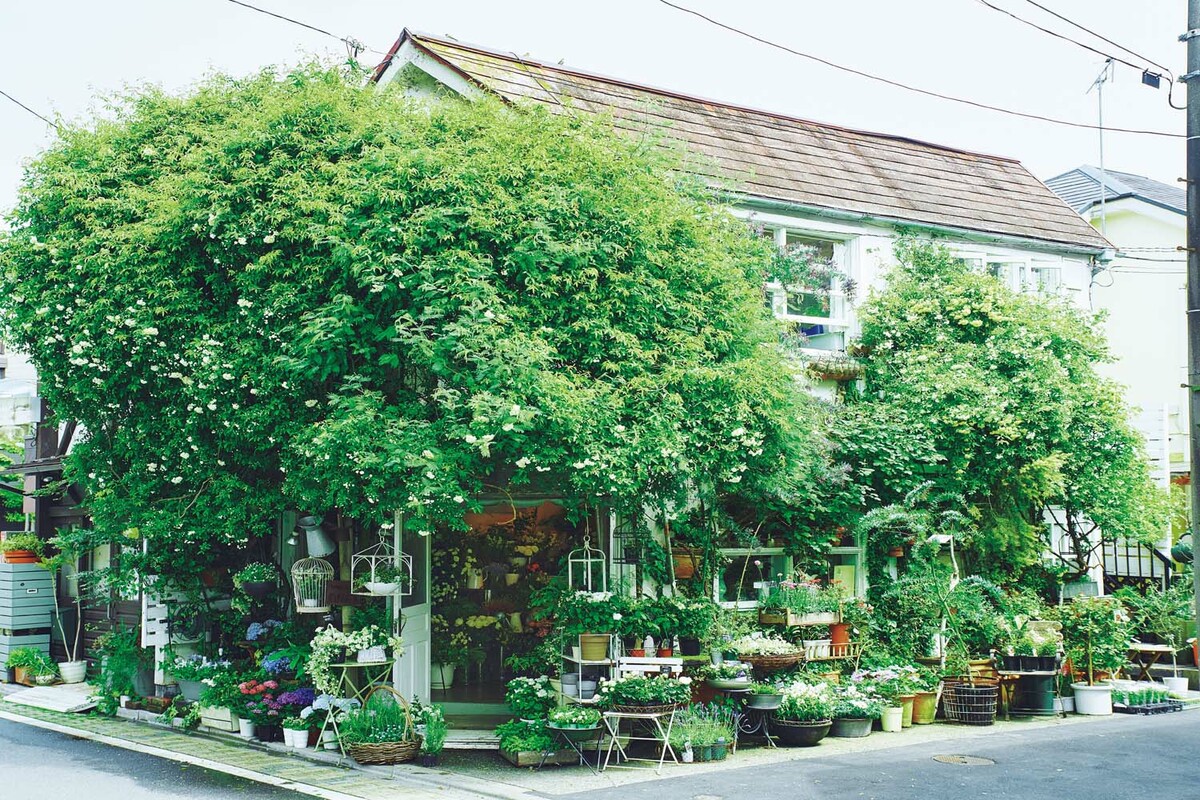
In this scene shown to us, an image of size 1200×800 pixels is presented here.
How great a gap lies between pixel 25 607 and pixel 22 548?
3.25 feet

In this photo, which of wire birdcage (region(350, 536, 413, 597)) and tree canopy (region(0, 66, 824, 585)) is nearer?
tree canopy (region(0, 66, 824, 585))

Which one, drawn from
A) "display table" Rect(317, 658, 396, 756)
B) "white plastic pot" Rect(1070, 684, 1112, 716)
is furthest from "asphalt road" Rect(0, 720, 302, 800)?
"white plastic pot" Rect(1070, 684, 1112, 716)

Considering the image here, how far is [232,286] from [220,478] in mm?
2135

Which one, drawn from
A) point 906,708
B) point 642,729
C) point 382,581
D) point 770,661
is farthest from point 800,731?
point 382,581

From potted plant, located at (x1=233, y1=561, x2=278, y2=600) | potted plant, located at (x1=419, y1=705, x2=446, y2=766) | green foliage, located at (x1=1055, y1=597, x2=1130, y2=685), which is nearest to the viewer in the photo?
potted plant, located at (x1=419, y1=705, x2=446, y2=766)

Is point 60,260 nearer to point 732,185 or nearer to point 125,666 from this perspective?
point 125,666

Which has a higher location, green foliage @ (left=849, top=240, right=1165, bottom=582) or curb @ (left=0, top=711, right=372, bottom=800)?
green foliage @ (left=849, top=240, right=1165, bottom=582)

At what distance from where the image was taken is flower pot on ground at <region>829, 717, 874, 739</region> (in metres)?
12.2

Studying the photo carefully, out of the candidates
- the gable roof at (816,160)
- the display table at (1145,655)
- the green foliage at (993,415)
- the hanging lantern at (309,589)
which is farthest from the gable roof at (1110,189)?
the hanging lantern at (309,589)

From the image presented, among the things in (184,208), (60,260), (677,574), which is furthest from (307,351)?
(677,574)

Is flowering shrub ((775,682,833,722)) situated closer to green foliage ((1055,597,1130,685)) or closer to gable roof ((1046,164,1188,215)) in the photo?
green foliage ((1055,597,1130,685))

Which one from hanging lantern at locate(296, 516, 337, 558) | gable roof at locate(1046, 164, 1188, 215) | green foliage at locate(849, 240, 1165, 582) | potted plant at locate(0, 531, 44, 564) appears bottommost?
potted plant at locate(0, 531, 44, 564)

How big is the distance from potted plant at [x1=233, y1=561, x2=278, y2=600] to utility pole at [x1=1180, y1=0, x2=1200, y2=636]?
984 centimetres

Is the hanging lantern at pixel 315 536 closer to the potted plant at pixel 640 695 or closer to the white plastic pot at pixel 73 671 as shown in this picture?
the potted plant at pixel 640 695
